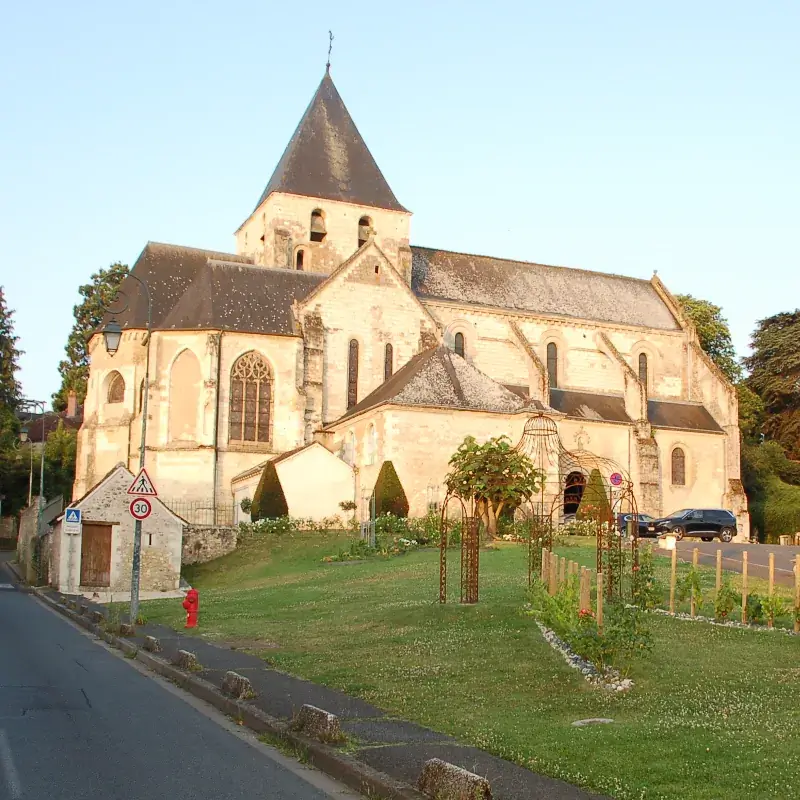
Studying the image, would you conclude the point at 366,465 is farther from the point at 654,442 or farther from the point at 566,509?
the point at 654,442

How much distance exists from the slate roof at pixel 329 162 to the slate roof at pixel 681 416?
16.0m

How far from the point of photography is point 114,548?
3048 cm

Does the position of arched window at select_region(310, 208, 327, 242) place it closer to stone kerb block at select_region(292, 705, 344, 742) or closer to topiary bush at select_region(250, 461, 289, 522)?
topiary bush at select_region(250, 461, 289, 522)

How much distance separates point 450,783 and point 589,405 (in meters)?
43.2

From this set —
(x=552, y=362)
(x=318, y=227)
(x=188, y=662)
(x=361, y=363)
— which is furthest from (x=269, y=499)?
(x=188, y=662)

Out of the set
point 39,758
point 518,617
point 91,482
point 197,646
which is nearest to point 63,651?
point 197,646

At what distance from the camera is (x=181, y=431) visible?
4341 centimetres

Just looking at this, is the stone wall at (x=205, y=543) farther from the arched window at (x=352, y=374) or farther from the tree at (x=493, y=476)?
the arched window at (x=352, y=374)

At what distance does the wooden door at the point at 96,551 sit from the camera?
30.7 m

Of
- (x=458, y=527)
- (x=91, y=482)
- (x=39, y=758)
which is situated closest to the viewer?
(x=39, y=758)

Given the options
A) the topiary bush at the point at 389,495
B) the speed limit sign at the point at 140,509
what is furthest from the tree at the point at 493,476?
the speed limit sign at the point at 140,509

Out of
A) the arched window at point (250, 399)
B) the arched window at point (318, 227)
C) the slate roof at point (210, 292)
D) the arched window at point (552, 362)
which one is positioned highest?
the arched window at point (318, 227)

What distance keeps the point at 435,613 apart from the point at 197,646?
12.0ft

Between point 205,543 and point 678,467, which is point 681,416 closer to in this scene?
point 678,467
